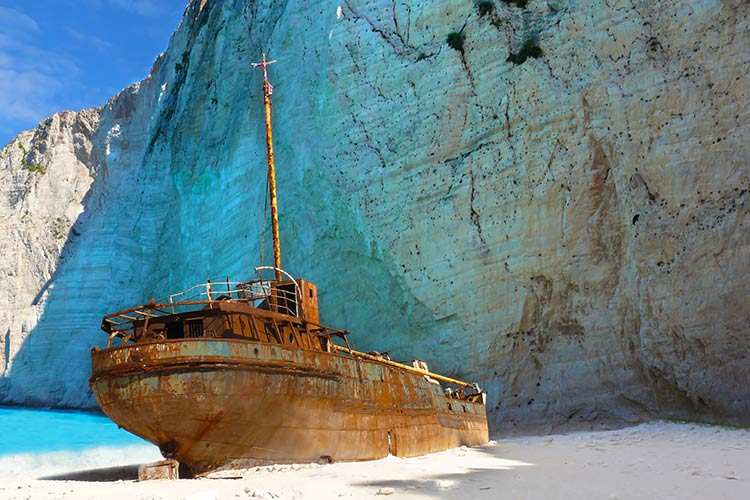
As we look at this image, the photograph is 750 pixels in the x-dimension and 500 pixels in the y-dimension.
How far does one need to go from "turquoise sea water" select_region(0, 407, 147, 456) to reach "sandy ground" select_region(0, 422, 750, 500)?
60.2ft

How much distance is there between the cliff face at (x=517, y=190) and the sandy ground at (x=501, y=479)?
21.7ft

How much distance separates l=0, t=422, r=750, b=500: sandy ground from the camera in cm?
790

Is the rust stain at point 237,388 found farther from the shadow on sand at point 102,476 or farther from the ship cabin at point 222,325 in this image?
the shadow on sand at point 102,476

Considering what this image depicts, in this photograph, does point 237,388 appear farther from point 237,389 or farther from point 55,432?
point 55,432

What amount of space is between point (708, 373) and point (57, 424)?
3206 centimetres

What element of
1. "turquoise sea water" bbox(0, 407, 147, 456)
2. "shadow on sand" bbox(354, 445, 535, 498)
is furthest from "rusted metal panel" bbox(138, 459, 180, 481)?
"turquoise sea water" bbox(0, 407, 147, 456)

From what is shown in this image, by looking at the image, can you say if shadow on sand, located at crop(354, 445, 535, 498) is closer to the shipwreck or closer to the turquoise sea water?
the shipwreck

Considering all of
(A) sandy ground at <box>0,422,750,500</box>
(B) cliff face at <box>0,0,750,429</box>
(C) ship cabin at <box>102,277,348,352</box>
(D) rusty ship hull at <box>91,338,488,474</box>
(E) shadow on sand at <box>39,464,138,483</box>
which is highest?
(B) cliff face at <box>0,0,750,429</box>

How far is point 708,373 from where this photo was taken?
1977 cm

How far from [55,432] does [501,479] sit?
29.6m

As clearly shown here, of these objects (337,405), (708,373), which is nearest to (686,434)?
(708,373)

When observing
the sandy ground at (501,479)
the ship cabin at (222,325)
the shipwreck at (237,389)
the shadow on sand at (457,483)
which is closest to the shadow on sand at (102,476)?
the sandy ground at (501,479)

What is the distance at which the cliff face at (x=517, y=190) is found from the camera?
20.9 meters

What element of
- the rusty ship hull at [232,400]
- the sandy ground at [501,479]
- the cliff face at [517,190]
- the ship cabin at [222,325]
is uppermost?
the cliff face at [517,190]
